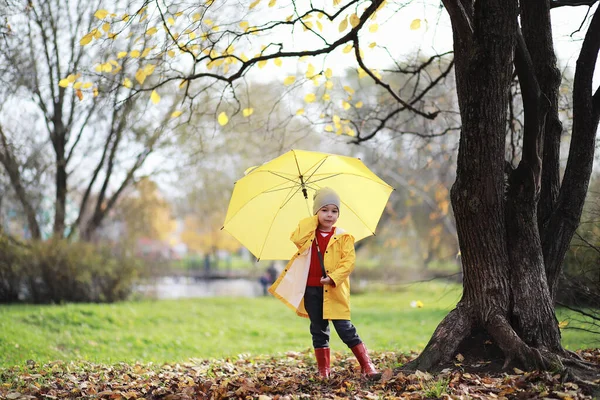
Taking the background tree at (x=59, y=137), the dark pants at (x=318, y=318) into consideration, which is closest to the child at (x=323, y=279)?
the dark pants at (x=318, y=318)

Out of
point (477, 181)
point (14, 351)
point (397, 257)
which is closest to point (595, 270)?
point (477, 181)

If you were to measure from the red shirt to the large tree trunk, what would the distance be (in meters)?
1.06

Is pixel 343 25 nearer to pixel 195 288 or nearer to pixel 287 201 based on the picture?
pixel 287 201

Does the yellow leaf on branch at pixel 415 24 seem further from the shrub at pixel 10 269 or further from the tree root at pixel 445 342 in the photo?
the shrub at pixel 10 269

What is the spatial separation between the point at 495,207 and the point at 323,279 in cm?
151

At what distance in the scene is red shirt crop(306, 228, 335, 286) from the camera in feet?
15.6

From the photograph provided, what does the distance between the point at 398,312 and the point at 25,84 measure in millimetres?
10161

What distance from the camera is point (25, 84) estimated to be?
11.8 meters

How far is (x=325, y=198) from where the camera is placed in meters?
4.68

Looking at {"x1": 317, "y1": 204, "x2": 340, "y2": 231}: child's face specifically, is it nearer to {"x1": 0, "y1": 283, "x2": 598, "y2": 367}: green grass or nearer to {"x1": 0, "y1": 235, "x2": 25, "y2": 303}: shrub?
{"x1": 0, "y1": 283, "x2": 598, "y2": 367}: green grass

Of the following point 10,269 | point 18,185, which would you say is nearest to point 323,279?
point 10,269

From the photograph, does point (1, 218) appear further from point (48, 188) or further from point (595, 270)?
point (595, 270)

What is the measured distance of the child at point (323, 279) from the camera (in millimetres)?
4652

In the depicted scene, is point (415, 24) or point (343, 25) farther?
point (415, 24)
